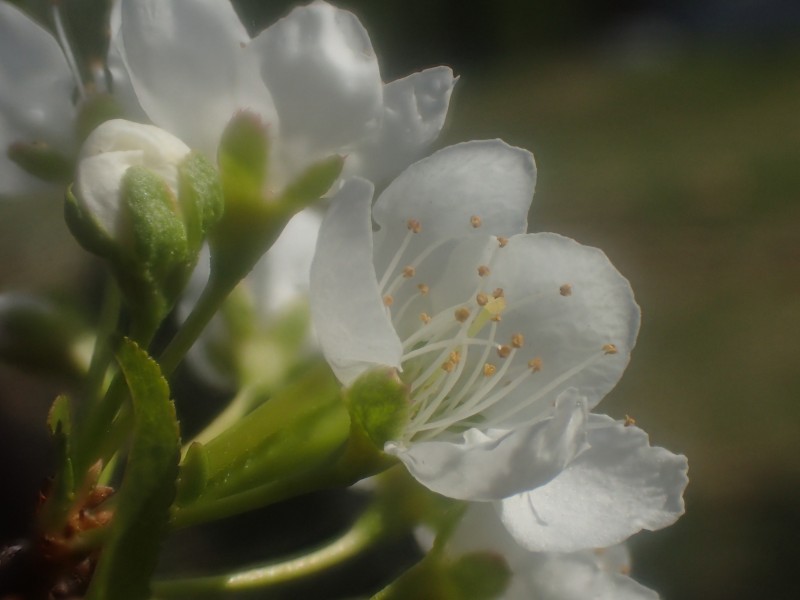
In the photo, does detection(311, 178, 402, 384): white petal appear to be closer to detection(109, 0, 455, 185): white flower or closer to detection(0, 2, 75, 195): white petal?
detection(109, 0, 455, 185): white flower

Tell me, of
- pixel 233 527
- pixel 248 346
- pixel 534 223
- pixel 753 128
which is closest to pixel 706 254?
pixel 534 223

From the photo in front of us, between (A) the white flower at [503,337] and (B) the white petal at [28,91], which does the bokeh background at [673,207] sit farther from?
(A) the white flower at [503,337]

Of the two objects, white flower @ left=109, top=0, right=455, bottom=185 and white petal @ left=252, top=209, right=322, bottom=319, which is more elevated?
white flower @ left=109, top=0, right=455, bottom=185

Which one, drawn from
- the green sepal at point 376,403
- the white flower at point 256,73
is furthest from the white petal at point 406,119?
the green sepal at point 376,403

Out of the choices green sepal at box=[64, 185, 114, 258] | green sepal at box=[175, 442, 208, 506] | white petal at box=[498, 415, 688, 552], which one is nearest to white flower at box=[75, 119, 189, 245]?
green sepal at box=[64, 185, 114, 258]

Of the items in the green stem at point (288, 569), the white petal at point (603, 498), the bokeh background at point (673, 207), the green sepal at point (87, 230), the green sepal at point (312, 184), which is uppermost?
the green sepal at point (87, 230)

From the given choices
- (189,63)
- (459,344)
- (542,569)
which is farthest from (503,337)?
(189,63)

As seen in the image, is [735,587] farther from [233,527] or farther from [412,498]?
[412,498]
